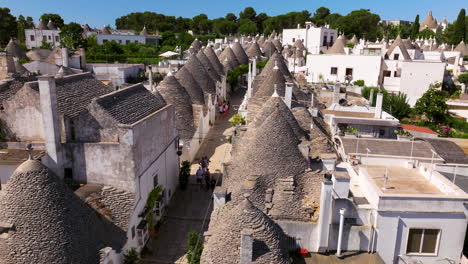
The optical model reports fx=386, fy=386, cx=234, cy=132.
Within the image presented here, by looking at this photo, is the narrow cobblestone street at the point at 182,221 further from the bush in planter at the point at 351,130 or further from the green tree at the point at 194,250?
the bush in planter at the point at 351,130

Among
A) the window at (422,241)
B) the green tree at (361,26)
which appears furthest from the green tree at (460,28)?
the window at (422,241)

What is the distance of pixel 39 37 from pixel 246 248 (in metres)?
72.6

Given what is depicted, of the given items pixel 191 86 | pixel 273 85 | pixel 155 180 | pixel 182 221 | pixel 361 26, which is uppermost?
pixel 361 26

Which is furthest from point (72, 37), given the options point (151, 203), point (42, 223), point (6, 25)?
point (42, 223)

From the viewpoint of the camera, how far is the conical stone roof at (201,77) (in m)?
30.3

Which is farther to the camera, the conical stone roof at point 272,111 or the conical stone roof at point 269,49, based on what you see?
the conical stone roof at point 269,49

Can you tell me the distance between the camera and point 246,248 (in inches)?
332

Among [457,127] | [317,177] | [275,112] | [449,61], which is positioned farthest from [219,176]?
[449,61]

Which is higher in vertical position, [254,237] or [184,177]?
[254,237]

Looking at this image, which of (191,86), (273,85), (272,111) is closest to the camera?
(272,111)

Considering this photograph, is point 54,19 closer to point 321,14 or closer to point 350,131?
point 321,14

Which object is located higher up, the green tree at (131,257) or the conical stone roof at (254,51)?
the conical stone roof at (254,51)

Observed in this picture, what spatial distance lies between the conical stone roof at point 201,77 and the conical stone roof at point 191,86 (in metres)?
1.57

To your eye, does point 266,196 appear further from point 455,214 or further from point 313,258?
point 455,214
